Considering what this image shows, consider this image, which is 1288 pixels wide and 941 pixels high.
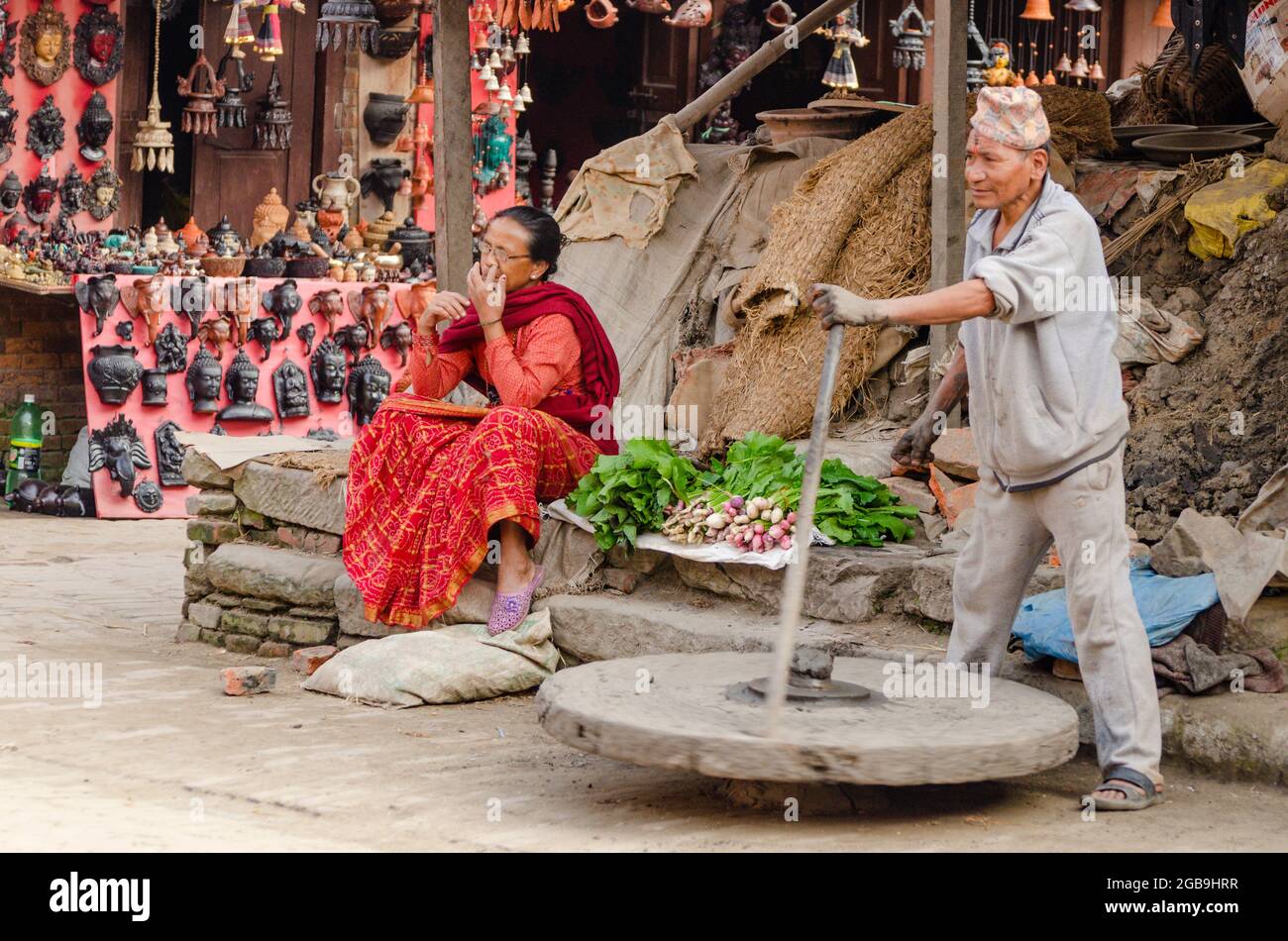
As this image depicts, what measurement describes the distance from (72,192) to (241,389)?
1.55 meters

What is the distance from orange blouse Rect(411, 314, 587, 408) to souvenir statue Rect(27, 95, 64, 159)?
4855mm

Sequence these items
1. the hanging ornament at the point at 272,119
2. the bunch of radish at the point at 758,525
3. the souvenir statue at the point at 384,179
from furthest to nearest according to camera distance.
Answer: the souvenir statue at the point at 384,179, the hanging ornament at the point at 272,119, the bunch of radish at the point at 758,525

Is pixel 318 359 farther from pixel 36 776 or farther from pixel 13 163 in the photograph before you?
pixel 36 776

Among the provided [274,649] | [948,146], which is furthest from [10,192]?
[948,146]

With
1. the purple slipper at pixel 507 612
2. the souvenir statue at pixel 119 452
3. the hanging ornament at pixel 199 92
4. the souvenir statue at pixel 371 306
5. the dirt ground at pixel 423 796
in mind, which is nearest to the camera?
the dirt ground at pixel 423 796

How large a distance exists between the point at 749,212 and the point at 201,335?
11.9 ft

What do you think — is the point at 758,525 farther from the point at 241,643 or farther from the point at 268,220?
the point at 268,220

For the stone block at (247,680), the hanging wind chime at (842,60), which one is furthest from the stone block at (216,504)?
the hanging wind chime at (842,60)

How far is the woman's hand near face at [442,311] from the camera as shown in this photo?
5.88 meters

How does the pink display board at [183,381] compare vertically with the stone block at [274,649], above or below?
above

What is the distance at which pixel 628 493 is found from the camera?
5609 mm

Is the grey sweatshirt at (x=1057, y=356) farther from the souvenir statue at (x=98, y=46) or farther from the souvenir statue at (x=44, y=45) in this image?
the souvenir statue at (x=98, y=46)

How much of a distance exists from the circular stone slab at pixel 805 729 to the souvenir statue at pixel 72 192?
269 inches

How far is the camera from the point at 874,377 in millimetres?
6922
